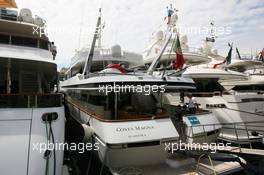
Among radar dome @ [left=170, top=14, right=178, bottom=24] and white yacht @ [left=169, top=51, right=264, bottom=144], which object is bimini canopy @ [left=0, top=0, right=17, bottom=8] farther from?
radar dome @ [left=170, top=14, right=178, bottom=24]

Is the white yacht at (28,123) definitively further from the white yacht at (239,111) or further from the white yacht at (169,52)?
the white yacht at (169,52)

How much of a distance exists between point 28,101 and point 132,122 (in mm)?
2624

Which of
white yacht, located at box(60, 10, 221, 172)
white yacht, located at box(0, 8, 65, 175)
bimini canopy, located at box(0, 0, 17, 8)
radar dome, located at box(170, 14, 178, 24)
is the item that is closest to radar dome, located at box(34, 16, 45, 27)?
bimini canopy, located at box(0, 0, 17, 8)

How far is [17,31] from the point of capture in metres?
6.85

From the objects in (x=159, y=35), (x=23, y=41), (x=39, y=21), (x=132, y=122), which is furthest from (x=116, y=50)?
(x=159, y=35)

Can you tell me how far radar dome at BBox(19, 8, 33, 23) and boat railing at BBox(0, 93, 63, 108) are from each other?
4465 mm

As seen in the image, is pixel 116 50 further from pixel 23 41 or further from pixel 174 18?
pixel 174 18

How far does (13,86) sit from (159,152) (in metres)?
5.04

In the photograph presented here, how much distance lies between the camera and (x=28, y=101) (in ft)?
16.5

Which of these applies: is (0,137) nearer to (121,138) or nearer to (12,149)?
(12,149)

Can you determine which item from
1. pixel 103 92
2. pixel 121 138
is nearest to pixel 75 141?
pixel 103 92

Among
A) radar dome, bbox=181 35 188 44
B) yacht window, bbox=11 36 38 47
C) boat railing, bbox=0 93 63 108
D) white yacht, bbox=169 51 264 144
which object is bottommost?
white yacht, bbox=169 51 264 144

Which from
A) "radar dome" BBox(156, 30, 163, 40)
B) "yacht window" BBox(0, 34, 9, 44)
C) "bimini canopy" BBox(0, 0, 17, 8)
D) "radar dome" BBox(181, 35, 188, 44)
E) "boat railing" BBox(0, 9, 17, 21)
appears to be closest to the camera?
"yacht window" BBox(0, 34, 9, 44)

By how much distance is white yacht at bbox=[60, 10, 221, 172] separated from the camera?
19.4ft
